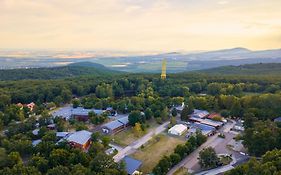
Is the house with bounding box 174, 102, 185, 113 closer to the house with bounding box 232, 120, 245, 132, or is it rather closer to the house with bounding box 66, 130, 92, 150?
the house with bounding box 232, 120, 245, 132

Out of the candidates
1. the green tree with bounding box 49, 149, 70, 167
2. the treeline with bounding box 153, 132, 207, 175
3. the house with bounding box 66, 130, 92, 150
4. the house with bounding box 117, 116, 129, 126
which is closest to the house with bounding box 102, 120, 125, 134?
the house with bounding box 117, 116, 129, 126

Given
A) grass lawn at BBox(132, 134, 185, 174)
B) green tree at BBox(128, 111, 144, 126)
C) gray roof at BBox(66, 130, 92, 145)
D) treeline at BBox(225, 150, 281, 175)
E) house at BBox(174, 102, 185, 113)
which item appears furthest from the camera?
house at BBox(174, 102, 185, 113)

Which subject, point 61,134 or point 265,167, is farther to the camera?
point 61,134

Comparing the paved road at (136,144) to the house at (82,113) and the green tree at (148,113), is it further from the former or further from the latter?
the house at (82,113)

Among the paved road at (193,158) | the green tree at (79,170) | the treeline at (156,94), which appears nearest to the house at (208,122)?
the paved road at (193,158)

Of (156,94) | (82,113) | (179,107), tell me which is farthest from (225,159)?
(156,94)

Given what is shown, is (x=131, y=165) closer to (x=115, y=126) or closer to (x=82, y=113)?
(x=115, y=126)
